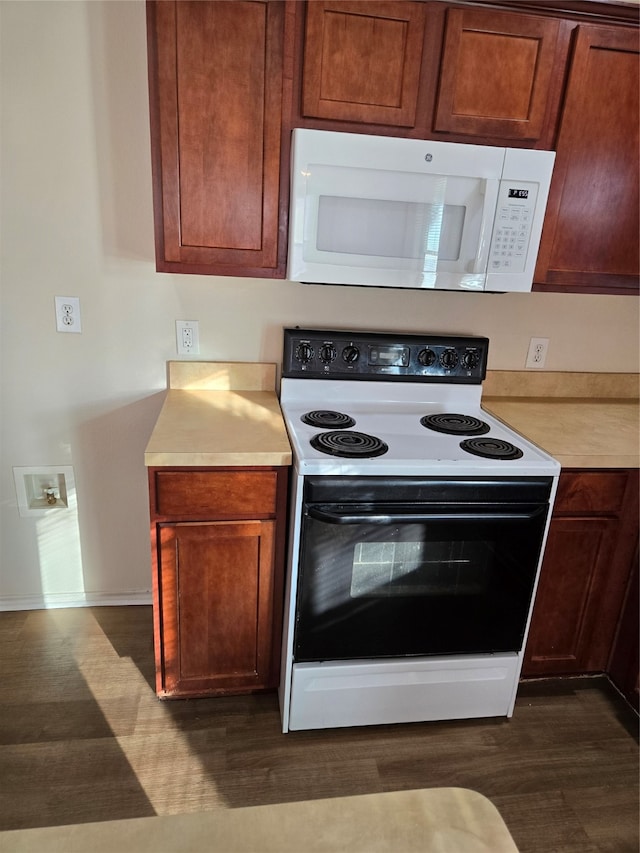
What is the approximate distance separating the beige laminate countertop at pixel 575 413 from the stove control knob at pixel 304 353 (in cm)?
Result: 71

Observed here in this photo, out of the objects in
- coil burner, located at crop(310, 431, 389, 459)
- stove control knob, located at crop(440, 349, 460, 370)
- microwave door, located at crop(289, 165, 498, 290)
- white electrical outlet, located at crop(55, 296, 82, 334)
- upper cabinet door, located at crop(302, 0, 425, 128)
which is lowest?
coil burner, located at crop(310, 431, 389, 459)

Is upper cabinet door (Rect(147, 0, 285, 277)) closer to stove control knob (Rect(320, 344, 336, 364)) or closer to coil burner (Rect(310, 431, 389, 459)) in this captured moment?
stove control knob (Rect(320, 344, 336, 364))

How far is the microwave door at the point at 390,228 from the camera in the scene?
5.16ft

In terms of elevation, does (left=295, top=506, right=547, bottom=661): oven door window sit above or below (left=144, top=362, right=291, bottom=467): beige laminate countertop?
below

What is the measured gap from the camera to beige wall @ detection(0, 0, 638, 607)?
1.71 meters

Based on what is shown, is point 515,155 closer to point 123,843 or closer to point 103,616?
point 123,843

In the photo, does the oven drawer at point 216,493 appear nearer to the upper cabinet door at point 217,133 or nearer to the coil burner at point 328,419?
the coil burner at point 328,419

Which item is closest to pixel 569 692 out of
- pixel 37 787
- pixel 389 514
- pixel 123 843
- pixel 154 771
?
pixel 389 514

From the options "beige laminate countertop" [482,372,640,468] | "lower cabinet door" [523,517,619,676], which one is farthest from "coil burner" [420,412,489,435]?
"lower cabinet door" [523,517,619,676]

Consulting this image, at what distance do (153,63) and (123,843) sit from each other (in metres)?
1.68

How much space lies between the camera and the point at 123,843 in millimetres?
576

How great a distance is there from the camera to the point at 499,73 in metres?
1.57

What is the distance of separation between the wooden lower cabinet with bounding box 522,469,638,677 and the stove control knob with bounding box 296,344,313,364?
913 millimetres

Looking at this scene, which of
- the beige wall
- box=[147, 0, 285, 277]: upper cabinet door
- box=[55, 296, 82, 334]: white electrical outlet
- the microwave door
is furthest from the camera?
box=[55, 296, 82, 334]: white electrical outlet
